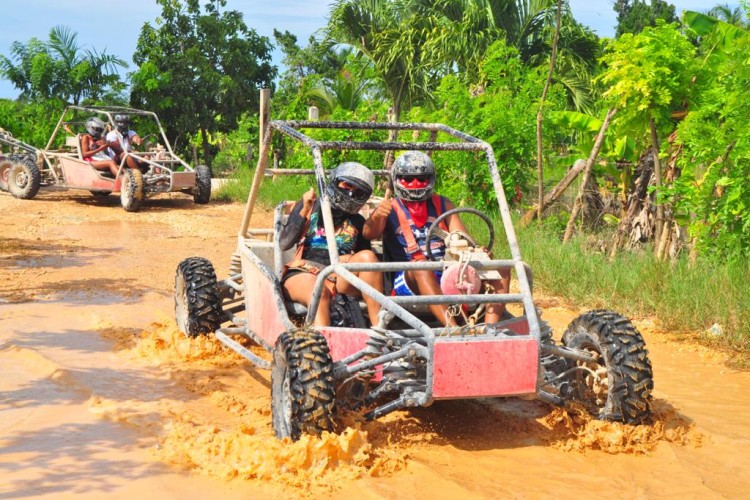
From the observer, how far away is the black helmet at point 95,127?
16.0m

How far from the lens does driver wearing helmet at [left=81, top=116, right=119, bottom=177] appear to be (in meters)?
15.8

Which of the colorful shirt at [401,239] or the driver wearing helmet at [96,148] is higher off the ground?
the driver wearing helmet at [96,148]

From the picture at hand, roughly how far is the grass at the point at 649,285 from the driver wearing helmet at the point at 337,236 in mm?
3188

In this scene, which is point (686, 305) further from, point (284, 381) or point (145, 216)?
point (145, 216)

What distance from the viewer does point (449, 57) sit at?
19.5 metres

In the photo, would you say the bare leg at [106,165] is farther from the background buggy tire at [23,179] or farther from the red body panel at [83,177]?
the background buggy tire at [23,179]

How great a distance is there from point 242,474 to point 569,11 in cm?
1673

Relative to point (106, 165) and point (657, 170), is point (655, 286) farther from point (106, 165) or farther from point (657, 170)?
point (106, 165)

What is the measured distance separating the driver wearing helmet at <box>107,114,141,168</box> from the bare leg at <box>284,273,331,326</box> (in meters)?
10.5

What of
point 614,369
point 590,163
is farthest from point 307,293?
point 590,163

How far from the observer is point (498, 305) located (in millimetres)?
5426

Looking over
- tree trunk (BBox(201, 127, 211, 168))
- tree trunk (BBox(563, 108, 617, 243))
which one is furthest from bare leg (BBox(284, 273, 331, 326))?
tree trunk (BBox(201, 127, 211, 168))

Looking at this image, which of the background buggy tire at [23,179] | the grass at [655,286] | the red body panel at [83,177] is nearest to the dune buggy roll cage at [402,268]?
the grass at [655,286]

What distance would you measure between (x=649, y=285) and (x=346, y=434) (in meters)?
4.75
